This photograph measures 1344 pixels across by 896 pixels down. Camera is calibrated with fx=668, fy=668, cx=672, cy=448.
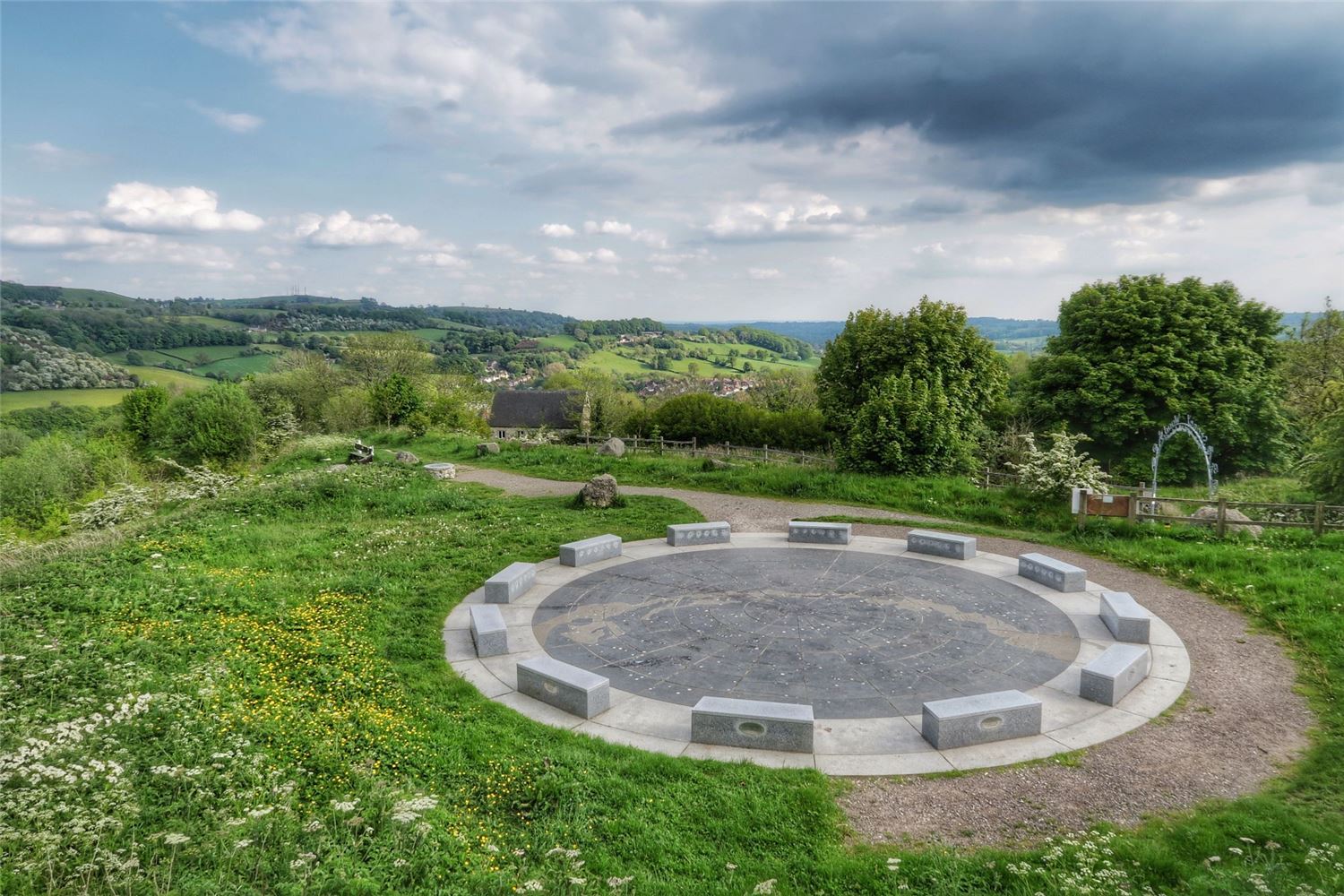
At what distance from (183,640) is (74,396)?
280 feet

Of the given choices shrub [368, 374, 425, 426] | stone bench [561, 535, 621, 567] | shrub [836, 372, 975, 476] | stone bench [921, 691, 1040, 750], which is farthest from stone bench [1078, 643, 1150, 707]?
shrub [368, 374, 425, 426]

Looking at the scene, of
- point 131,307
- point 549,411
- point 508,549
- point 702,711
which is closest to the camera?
point 702,711

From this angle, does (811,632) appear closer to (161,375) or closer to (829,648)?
(829,648)

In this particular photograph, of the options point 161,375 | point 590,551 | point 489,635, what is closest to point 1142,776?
point 489,635

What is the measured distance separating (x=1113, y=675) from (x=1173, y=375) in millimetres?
26950

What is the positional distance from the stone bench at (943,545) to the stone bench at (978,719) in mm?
7141

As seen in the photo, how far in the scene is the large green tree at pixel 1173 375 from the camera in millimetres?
29391

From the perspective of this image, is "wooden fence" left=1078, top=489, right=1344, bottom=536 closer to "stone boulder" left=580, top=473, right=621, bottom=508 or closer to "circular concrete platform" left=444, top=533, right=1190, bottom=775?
"circular concrete platform" left=444, top=533, right=1190, bottom=775

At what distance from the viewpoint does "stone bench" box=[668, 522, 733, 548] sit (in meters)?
15.8

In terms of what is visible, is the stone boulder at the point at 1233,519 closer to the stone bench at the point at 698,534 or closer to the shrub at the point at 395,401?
the stone bench at the point at 698,534

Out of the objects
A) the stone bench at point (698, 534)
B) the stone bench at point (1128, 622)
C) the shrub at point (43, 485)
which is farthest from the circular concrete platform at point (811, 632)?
the shrub at point (43, 485)

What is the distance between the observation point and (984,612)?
11414 mm

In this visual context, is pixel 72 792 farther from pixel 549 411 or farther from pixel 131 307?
pixel 131 307

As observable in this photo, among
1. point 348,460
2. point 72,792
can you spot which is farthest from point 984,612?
point 348,460
